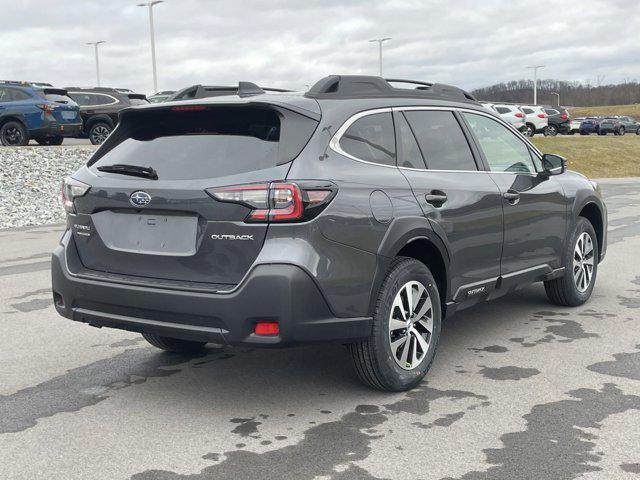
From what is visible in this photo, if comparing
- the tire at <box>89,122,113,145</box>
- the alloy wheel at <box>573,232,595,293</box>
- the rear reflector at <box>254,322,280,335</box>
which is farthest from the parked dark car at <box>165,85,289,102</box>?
the tire at <box>89,122,113,145</box>

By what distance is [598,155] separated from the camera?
3409 centimetres

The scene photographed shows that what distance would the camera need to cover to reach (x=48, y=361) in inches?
211

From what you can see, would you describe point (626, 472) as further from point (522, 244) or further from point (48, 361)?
point (48, 361)

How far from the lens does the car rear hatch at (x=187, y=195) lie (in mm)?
4062

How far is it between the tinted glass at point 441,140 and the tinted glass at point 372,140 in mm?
291

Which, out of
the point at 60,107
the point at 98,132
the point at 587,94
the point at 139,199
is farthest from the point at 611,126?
the point at 587,94

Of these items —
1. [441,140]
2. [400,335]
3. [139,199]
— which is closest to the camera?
[139,199]

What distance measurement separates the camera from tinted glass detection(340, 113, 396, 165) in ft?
14.8

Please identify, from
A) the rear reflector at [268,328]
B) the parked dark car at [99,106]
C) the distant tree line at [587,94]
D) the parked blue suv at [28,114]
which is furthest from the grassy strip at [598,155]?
the distant tree line at [587,94]

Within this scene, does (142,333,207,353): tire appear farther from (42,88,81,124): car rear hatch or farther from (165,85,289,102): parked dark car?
(42,88,81,124): car rear hatch

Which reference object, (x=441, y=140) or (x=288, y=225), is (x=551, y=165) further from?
(x=288, y=225)

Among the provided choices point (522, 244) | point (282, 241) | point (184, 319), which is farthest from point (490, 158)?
point (184, 319)

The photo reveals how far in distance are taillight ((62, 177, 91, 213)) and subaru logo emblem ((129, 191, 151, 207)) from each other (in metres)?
0.40

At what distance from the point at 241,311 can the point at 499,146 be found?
2.77m
